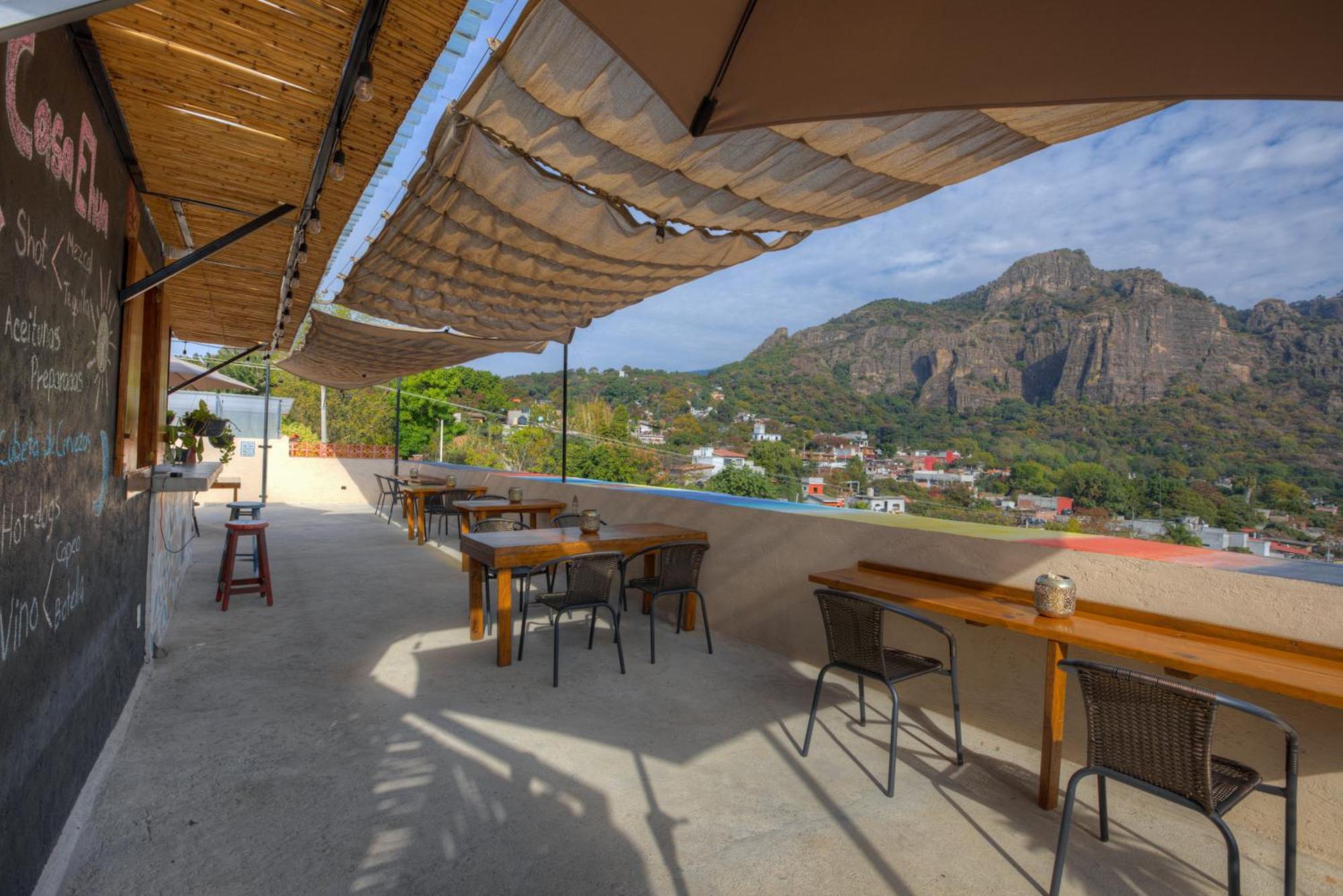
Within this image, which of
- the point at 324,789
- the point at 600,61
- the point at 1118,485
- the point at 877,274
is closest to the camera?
the point at 600,61

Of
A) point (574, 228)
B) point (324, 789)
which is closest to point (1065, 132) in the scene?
point (574, 228)

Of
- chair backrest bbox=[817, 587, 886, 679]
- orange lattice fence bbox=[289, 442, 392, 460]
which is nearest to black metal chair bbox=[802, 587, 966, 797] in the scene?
chair backrest bbox=[817, 587, 886, 679]

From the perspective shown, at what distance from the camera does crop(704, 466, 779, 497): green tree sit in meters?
14.9

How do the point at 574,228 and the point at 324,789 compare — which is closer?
the point at 324,789

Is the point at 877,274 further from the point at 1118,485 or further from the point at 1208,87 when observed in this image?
the point at 1208,87

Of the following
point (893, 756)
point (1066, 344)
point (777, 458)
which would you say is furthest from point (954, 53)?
point (1066, 344)

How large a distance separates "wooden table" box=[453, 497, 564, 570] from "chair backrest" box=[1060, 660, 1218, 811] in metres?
4.50

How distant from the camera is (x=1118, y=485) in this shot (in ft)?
66.4

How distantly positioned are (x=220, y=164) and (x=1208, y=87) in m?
2.89

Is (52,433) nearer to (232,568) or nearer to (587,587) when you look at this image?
(587,587)

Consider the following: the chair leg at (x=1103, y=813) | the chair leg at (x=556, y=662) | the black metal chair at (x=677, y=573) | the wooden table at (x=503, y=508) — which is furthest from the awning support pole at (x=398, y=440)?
the chair leg at (x=1103, y=813)

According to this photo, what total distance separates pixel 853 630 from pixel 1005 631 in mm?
823

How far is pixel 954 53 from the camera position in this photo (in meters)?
1.13

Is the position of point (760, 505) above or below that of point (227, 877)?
above
